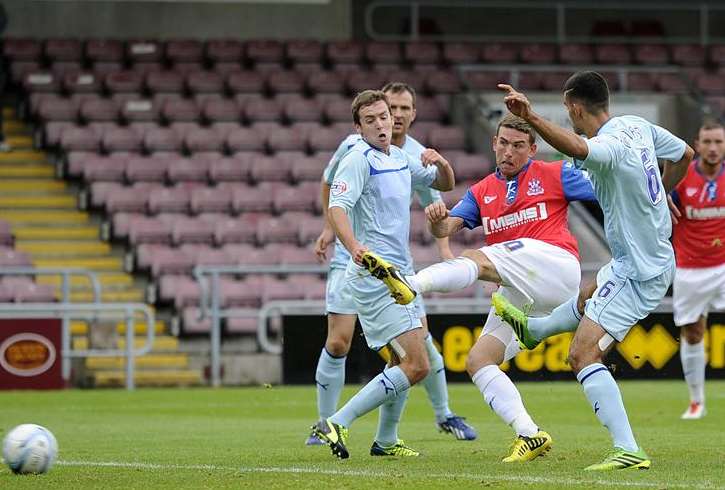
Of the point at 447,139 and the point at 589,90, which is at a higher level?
the point at 447,139

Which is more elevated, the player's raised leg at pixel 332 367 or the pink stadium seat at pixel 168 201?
the pink stadium seat at pixel 168 201

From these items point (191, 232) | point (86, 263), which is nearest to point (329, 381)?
point (191, 232)

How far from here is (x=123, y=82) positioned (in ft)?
76.7

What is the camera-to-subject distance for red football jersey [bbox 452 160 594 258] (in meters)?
8.14

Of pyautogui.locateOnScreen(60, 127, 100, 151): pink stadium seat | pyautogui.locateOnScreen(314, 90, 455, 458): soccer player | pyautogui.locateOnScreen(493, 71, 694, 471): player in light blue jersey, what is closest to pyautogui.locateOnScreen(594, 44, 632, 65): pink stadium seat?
pyautogui.locateOnScreen(60, 127, 100, 151): pink stadium seat

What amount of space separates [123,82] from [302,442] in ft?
47.9

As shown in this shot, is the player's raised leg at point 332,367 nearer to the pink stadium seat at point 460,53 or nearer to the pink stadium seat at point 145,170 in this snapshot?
the pink stadium seat at point 145,170

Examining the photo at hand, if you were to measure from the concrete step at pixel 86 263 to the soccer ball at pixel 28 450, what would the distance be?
13.0 metres

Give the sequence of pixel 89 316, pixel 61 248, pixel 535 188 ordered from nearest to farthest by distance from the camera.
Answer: pixel 535 188 < pixel 89 316 < pixel 61 248

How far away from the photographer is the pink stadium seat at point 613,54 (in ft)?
85.1

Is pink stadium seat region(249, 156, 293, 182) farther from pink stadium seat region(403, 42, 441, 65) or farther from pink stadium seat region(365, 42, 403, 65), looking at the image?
pink stadium seat region(403, 42, 441, 65)

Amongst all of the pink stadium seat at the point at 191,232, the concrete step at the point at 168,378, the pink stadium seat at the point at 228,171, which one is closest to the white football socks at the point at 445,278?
the concrete step at the point at 168,378

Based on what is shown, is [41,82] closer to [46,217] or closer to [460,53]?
[46,217]

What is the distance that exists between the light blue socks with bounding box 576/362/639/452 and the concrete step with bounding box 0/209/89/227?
49.8 feet
